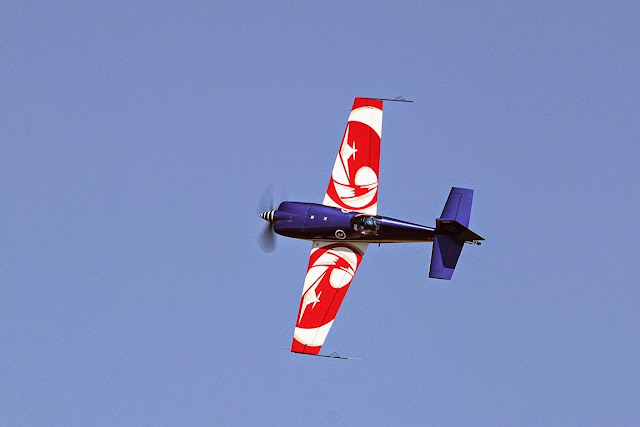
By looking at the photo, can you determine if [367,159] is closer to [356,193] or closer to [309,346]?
[356,193]

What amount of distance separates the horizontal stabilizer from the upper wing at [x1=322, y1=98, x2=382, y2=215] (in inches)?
113

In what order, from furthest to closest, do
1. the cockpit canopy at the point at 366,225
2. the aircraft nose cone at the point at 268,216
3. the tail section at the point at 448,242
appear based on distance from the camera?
the aircraft nose cone at the point at 268,216 < the cockpit canopy at the point at 366,225 < the tail section at the point at 448,242

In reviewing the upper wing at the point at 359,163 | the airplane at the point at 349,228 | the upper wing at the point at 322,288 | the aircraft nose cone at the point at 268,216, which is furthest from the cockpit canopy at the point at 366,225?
the aircraft nose cone at the point at 268,216

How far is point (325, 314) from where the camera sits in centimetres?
5056

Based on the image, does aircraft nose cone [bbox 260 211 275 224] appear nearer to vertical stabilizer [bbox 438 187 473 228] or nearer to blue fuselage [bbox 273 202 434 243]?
blue fuselage [bbox 273 202 434 243]

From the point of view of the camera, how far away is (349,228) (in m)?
51.2

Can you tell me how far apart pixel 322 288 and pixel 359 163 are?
4596 millimetres

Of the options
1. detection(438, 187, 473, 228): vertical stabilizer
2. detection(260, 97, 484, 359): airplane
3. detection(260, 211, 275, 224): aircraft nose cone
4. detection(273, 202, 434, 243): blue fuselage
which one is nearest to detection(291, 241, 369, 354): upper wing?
detection(260, 97, 484, 359): airplane

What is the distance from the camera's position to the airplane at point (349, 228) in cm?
5022

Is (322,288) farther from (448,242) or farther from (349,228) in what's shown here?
(448,242)

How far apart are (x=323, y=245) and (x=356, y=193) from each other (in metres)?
2.08

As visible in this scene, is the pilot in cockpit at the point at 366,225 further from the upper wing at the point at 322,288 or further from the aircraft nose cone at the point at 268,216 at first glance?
the aircraft nose cone at the point at 268,216

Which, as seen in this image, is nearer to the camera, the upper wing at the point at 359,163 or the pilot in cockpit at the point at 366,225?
the pilot in cockpit at the point at 366,225

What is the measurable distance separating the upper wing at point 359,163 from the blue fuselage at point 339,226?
0.64m
